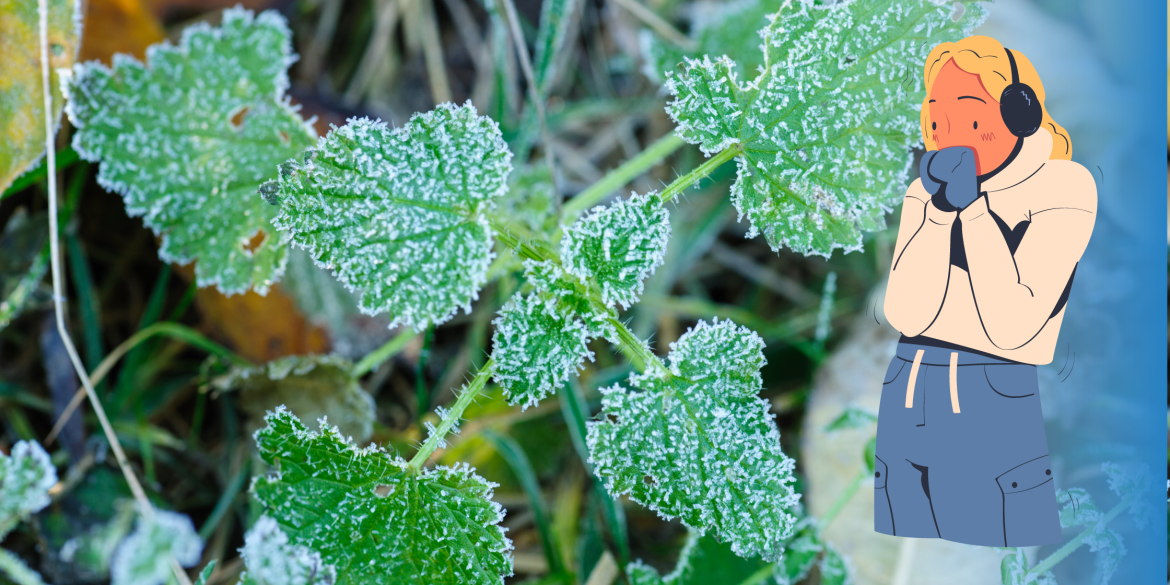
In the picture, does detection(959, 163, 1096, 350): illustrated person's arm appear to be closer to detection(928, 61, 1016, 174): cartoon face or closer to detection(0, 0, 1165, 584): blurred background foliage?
detection(928, 61, 1016, 174): cartoon face

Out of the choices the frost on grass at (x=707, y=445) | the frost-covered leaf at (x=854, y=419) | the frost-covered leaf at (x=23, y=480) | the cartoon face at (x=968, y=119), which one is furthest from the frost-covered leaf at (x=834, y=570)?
the frost-covered leaf at (x=23, y=480)

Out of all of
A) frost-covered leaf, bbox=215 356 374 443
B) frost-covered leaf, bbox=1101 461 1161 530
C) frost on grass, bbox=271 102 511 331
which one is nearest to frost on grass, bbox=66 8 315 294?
frost-covered leaf, bbox=215 356 374 443

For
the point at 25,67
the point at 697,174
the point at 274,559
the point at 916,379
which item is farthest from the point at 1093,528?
the point at 25,67

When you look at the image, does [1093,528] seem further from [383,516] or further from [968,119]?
[383,516]

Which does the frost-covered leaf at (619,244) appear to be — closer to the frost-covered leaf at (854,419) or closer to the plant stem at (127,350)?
the frost-covered leaf at (854,419)

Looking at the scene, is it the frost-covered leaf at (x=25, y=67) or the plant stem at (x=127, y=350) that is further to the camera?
→ the plant stem at (x=127, y=350)

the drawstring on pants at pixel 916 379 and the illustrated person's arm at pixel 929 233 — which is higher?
the illustrated person's arm at pixel 929 233
